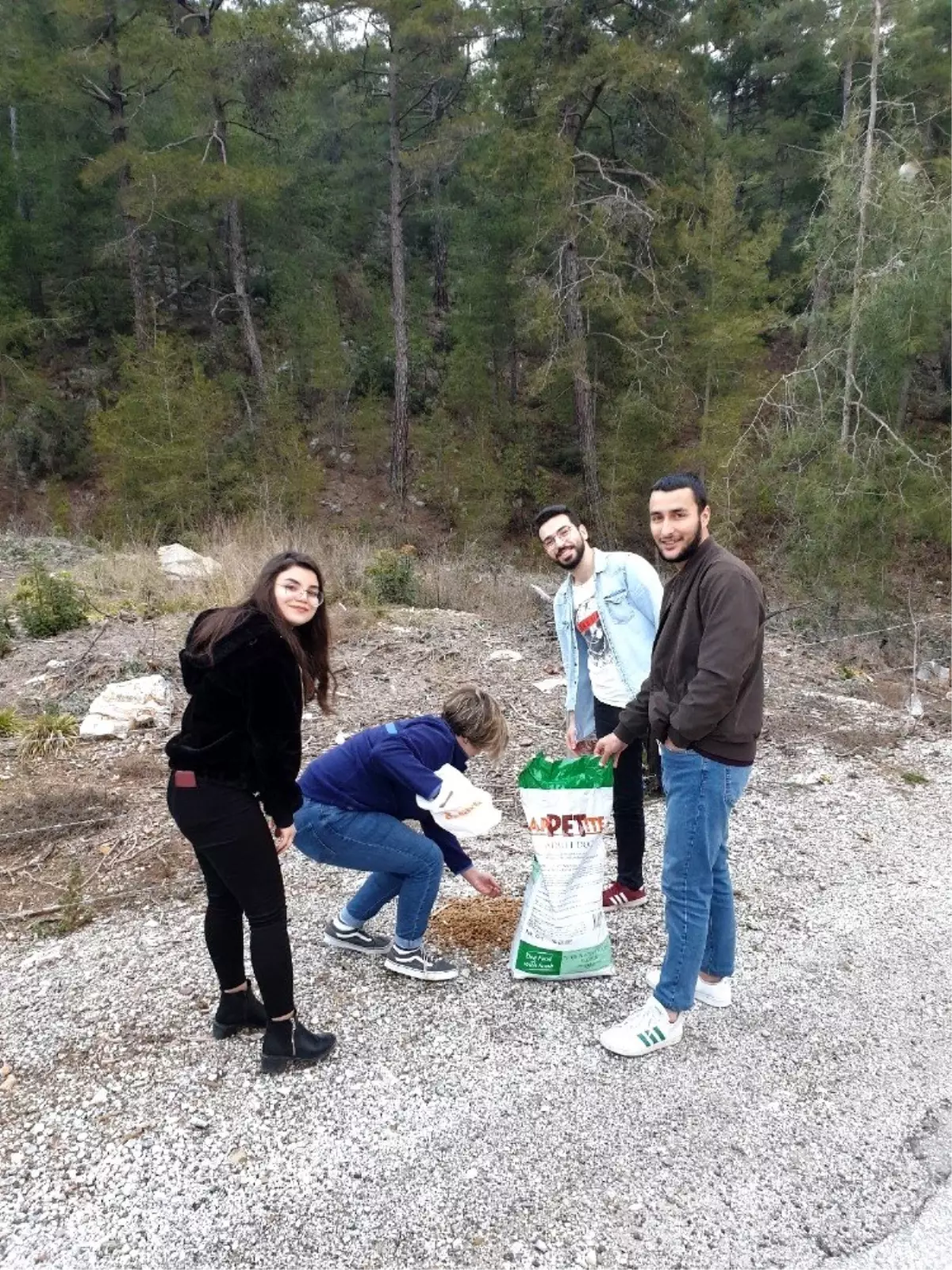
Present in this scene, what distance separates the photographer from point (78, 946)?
3.36m

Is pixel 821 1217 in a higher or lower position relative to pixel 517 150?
lower

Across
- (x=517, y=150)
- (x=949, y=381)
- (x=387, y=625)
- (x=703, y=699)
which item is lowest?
(x=387, y=625)

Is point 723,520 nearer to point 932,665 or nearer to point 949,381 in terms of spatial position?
point 932,665

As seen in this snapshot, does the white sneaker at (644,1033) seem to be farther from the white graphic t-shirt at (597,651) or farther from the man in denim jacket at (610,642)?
the white graphic t-shirt at (597,651)

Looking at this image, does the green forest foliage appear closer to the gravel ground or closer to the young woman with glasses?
the gravel ground

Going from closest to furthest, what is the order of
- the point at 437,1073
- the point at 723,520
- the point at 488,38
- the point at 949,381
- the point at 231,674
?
the point at 231,674, the point at 437,1073, the point at 723,520, the point at 488,38, the point at 949,381

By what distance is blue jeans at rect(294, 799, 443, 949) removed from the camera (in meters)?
2.84

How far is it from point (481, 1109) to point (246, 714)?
1358 mm

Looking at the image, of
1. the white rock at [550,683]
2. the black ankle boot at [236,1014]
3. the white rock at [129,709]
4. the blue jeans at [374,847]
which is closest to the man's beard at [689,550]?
the blue jeans at [374,847]

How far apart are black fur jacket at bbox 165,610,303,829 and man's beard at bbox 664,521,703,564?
113 cm

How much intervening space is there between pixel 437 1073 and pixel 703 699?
145cm

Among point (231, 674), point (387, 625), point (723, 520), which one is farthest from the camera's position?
point (723, 520)

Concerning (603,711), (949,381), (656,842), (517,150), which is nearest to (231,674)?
(603,711)

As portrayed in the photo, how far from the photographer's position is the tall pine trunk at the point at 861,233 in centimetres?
1022
